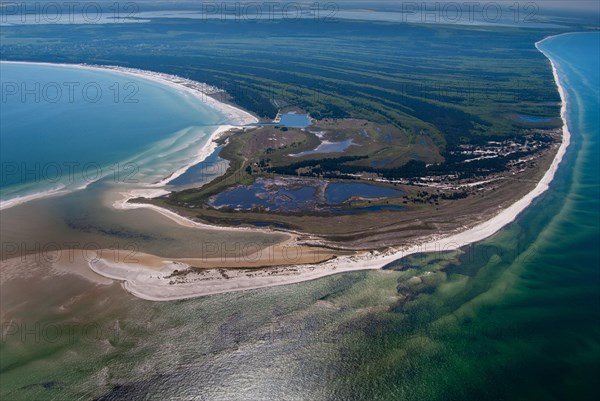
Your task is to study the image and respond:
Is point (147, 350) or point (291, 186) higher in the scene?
point (291, 186)

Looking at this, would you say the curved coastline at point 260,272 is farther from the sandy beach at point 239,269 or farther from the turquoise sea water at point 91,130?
the turquoise sea water at point 91,130

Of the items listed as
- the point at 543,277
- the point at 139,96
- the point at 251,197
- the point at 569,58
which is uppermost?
the point at 569,58

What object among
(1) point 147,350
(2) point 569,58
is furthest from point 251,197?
(2) point 569,58

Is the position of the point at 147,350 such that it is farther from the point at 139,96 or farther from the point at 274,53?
the point at 274,53

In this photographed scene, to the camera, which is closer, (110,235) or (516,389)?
(516,389)

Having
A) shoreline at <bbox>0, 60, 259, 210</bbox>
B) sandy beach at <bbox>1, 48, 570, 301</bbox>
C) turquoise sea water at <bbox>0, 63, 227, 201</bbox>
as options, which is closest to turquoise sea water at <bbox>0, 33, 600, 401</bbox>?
sandy beach at <bbox>1, 48, 570, 301</bbox>

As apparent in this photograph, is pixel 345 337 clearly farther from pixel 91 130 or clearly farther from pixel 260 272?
pixel 91 130

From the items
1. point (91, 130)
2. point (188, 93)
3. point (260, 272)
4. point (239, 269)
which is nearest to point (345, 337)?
point (260, 272)
